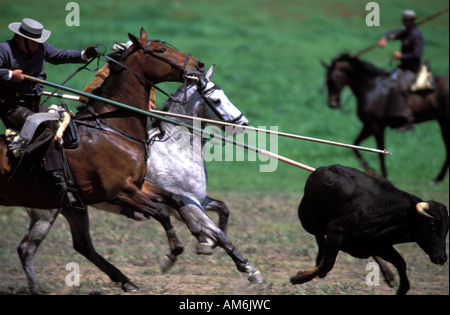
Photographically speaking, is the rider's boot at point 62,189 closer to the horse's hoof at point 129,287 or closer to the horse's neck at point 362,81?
the horse's hoof at point 129,287

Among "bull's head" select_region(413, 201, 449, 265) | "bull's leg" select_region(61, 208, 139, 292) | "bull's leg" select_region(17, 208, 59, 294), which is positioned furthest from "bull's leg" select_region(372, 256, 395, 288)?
"bull's leg" select_region(17, 208, 59, 294)

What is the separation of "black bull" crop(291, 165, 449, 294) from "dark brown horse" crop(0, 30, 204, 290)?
1548 millimetres

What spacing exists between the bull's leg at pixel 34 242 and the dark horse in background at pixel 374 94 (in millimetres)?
9283

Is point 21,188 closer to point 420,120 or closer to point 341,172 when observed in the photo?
point 341,172

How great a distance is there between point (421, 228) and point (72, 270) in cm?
412

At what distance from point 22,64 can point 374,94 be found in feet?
34.2

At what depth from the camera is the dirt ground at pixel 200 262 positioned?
320 inches

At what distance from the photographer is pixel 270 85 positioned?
2403 centimetres

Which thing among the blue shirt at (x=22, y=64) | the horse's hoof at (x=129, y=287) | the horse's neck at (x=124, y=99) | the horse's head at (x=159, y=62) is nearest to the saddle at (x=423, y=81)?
the horse's head at (x=159, y=62)

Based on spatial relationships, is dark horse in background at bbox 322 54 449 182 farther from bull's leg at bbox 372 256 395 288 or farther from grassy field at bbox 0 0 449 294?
bull's leg at bbox 372 256 395 288

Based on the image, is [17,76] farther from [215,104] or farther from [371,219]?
[371,219]

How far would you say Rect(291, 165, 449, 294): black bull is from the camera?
23.9 ft

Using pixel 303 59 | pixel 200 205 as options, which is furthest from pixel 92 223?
pixel 303 59
